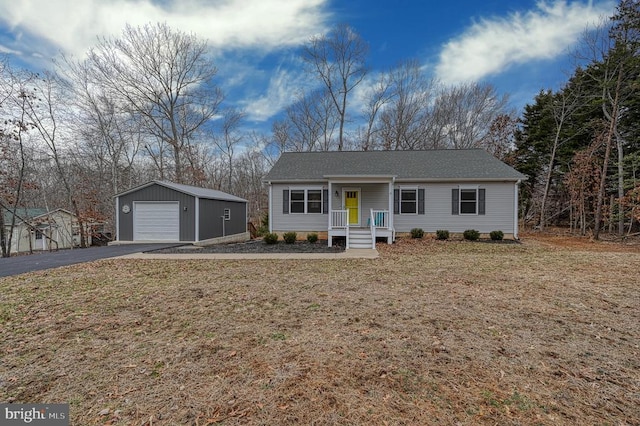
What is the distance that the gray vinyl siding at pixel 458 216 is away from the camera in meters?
12.8

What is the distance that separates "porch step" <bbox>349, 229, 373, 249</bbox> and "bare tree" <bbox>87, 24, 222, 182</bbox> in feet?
55.0

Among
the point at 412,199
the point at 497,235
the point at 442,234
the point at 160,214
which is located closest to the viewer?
the point at 497,235

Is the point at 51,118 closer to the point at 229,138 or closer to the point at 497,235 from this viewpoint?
the point at 229,138

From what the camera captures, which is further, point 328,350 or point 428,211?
point 428,211

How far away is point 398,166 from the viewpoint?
14.2 meters

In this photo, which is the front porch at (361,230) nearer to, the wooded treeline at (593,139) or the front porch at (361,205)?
the front porch at (361,205)

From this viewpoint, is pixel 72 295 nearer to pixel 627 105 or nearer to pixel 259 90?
pixel 259 90

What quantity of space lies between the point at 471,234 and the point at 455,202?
158 cm

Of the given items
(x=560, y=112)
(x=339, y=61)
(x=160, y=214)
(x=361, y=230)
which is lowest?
(x=361, y=230)

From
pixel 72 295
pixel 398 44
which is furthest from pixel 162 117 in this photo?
pixel 72 295

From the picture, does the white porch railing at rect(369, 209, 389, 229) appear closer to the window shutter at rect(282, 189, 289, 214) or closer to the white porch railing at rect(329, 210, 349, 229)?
the white porch railing at rect(329, 210, 349, 229)

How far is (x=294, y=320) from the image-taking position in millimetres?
3883

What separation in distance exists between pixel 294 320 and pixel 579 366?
3036mm

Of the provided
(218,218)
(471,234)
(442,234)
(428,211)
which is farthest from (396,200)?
(218,218)
